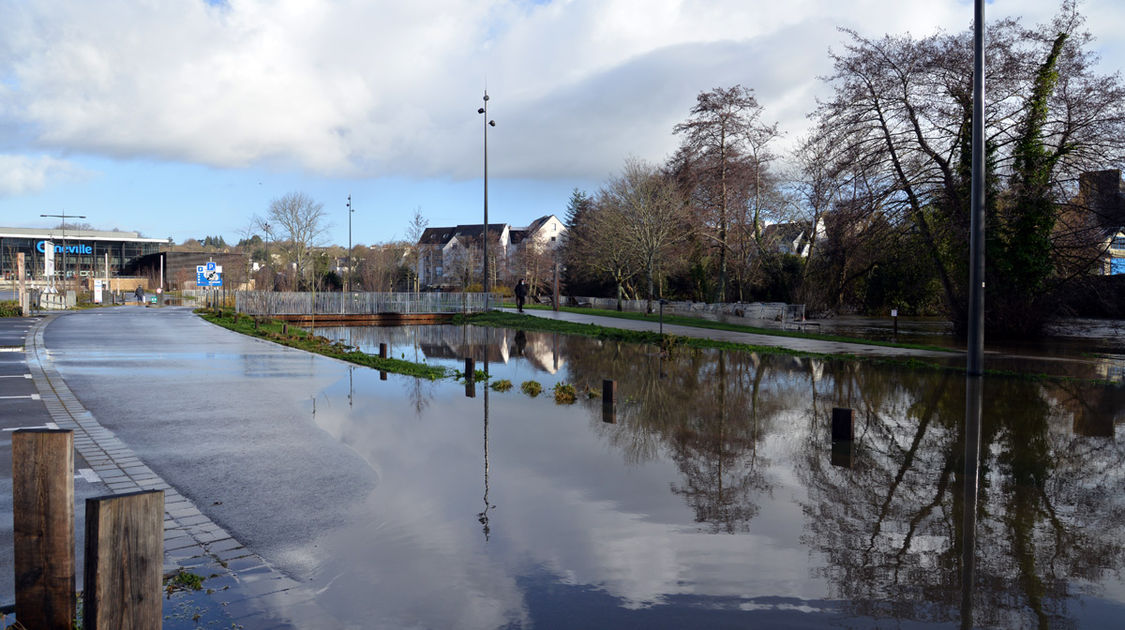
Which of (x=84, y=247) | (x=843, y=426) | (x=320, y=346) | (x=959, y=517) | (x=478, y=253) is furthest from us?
(x=84, y=247)

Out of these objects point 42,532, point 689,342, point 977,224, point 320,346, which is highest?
point 977,224

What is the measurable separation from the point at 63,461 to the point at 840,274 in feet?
87.9

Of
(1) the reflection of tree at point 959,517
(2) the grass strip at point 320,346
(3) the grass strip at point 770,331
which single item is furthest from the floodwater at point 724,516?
(3) the grass strip at point 770,331

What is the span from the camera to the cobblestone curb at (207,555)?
14.0ft

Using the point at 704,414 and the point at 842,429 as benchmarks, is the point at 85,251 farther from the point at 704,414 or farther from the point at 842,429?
the point at 842,429

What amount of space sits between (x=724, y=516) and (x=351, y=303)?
115 ft

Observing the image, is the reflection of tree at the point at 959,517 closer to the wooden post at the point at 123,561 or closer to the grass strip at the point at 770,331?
the wooden post at the point at 123,561

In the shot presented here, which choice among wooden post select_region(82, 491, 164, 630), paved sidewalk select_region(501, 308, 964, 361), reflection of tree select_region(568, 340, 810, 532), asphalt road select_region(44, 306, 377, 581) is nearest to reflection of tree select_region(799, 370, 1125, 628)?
reflection of tree select_region(568, 340, 810, 532)

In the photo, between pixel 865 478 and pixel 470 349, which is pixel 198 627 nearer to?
pixel 865 478

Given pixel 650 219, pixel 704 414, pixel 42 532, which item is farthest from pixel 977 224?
pixel 650 219

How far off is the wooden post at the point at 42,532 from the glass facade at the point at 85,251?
109 metres

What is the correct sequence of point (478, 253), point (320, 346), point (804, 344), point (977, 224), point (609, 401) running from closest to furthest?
point (609, 401) → point (977, 224) → point (320, 346) → point (804, 344) → point (478, 253)

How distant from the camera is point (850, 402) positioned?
12.2 metres

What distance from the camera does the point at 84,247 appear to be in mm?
101250
